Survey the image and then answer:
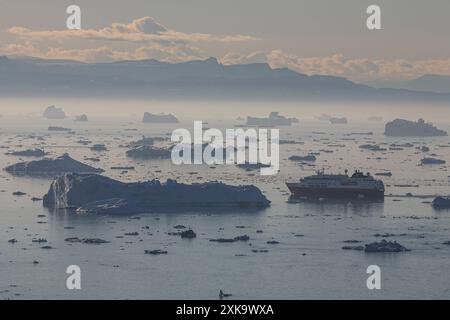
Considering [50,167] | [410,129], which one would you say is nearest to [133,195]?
[50,167]

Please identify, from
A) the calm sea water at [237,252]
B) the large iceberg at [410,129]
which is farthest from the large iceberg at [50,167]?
the large iceberg at [410,129]

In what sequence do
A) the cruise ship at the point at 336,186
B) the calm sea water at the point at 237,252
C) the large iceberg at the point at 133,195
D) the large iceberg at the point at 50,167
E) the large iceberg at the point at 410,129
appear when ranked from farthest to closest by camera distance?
the large iceberg at the point at 410,129, the large iceberg at the point at 50,167, the cruise ship at the point at 336,186, the large iceberg at the point at 133,195, the calm sea water at the point at 237,252

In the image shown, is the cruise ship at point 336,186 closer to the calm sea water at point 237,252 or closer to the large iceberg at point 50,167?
the calm sea water at point 237,252

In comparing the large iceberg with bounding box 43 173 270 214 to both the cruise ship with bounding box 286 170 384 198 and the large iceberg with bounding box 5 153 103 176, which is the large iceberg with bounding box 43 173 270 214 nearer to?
the cruise ship with bounding box 286 170 384 198

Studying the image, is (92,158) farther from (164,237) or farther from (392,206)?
(164,237)

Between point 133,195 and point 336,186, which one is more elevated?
point 133,195

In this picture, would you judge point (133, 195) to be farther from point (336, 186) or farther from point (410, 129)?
point (410, 129)
